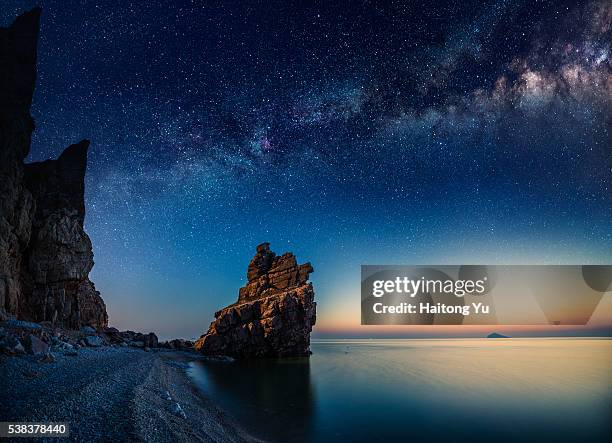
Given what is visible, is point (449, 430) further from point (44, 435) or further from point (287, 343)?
point (287, 343)

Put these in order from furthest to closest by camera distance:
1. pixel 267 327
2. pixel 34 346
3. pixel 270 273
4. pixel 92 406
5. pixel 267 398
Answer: pixel 270 273 → pixel 267 327 → pixel 267 398 → pixel 34 346 → pixel 92 406

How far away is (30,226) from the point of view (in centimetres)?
5194

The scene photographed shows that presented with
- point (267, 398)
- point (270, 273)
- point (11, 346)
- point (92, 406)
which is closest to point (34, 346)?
point (11, 346)

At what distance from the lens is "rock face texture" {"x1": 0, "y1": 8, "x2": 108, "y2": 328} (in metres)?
46.6

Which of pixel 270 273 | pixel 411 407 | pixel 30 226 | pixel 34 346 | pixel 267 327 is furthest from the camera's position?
pixel 270 273

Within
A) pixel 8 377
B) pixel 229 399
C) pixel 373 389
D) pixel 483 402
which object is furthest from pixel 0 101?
pixel 483 402

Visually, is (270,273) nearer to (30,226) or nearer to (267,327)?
(267,327)

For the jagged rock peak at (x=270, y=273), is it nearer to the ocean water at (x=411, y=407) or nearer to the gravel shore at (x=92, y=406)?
the ocean water at (x=411, y=407)

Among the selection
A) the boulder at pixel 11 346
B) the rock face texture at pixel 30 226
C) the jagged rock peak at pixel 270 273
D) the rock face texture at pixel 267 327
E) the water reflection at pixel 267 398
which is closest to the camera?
the boulder at pixel 11 346

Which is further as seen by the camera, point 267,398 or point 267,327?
point 267,327

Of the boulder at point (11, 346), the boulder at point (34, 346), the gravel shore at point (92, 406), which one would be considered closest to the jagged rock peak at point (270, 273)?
the boulder at point (34, 346)

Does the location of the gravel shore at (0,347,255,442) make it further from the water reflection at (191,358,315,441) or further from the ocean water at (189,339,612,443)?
the ocean water at (189,339,612,443)

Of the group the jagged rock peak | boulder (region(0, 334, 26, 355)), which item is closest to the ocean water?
boulder (region(0, 334, 26, 355))

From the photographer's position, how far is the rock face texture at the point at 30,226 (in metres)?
46.6
